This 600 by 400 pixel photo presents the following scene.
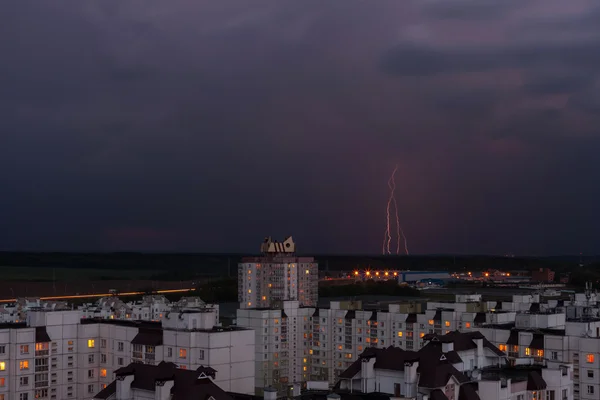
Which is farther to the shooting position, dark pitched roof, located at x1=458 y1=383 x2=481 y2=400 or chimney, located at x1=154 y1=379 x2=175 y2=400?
chimney, located at x1=154 y1=379 x2=175 y2=400

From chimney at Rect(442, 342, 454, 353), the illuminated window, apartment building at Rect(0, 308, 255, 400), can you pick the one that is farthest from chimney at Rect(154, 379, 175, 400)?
the illuminated window

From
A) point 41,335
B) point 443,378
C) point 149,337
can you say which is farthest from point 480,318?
point 41,335

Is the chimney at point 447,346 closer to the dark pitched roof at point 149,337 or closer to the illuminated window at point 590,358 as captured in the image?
the illuminated window at point 590,358

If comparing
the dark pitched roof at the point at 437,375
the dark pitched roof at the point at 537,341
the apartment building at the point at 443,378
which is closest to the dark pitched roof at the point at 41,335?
the apartment building at the point at 443,378

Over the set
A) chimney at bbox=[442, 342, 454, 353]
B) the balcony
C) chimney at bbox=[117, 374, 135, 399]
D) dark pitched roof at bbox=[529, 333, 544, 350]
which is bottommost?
the balcony

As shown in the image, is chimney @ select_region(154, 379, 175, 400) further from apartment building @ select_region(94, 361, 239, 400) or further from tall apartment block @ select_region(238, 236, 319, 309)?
tall apartment block @ select_region(238, 236, 319, 309)

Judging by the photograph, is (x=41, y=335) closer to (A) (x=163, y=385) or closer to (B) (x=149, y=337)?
(B) (x=149, y=337)

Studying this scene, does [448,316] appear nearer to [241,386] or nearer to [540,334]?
[540,334]

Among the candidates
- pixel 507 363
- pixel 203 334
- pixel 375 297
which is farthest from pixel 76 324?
pixel 375 297
